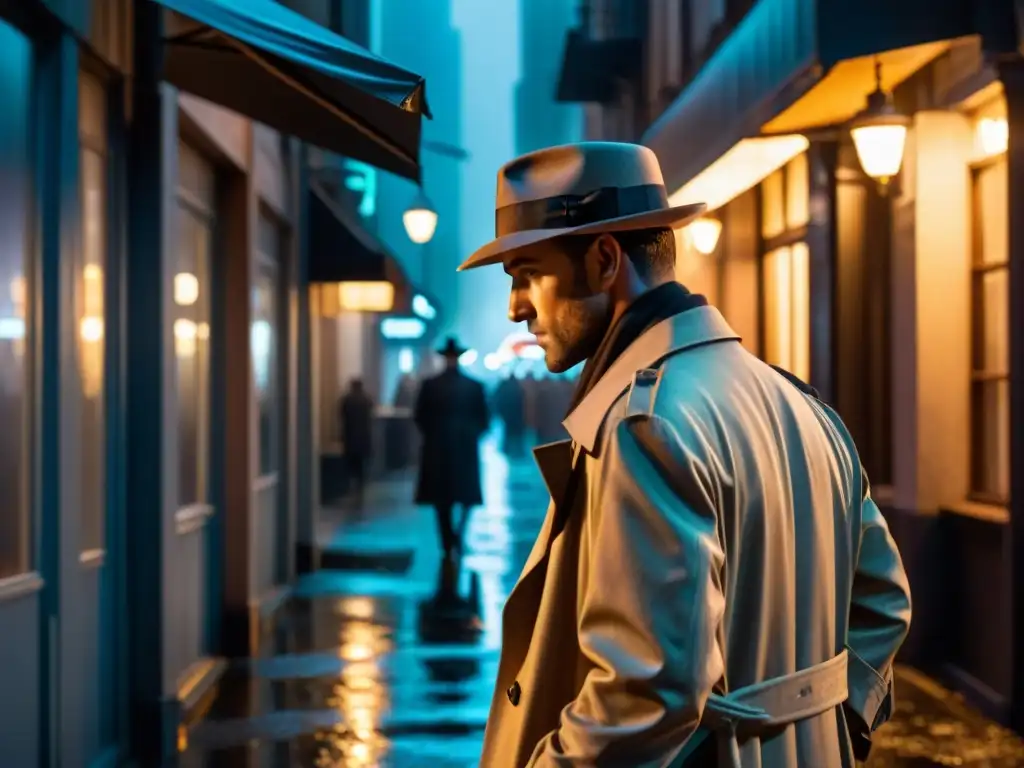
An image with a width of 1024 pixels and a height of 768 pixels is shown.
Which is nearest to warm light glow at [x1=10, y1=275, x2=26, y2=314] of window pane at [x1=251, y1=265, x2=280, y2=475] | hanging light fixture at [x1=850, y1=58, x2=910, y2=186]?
hanging light fixture at [x1=850, y1=58, x2=910, y2=186]

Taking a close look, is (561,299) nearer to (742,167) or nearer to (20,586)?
(20,586)

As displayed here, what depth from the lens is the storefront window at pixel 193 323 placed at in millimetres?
7906

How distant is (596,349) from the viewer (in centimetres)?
219

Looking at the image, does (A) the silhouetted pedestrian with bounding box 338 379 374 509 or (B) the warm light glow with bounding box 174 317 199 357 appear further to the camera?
(A) the silhouetted pedestrian with bounding box 338 379 374 509

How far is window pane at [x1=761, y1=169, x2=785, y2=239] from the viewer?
11.8m

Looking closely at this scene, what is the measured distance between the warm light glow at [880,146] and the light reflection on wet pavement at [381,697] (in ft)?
9.51

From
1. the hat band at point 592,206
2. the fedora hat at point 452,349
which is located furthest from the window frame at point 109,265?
the fedora hat at point 452,349

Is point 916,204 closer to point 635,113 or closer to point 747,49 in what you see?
point 747,49

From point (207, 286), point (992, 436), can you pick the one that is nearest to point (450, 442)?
point (207, 286)

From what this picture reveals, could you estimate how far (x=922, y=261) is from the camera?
324 inches

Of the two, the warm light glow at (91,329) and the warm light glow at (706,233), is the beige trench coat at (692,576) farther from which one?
the warm light glow at (706,233)

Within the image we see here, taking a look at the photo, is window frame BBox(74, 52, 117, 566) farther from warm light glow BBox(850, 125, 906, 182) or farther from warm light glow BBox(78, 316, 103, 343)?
warm light glow BBox(850, 125, 906, 182)

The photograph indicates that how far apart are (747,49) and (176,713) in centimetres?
555

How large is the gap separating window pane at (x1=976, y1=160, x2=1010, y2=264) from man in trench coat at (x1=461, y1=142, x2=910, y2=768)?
19.2 ft
